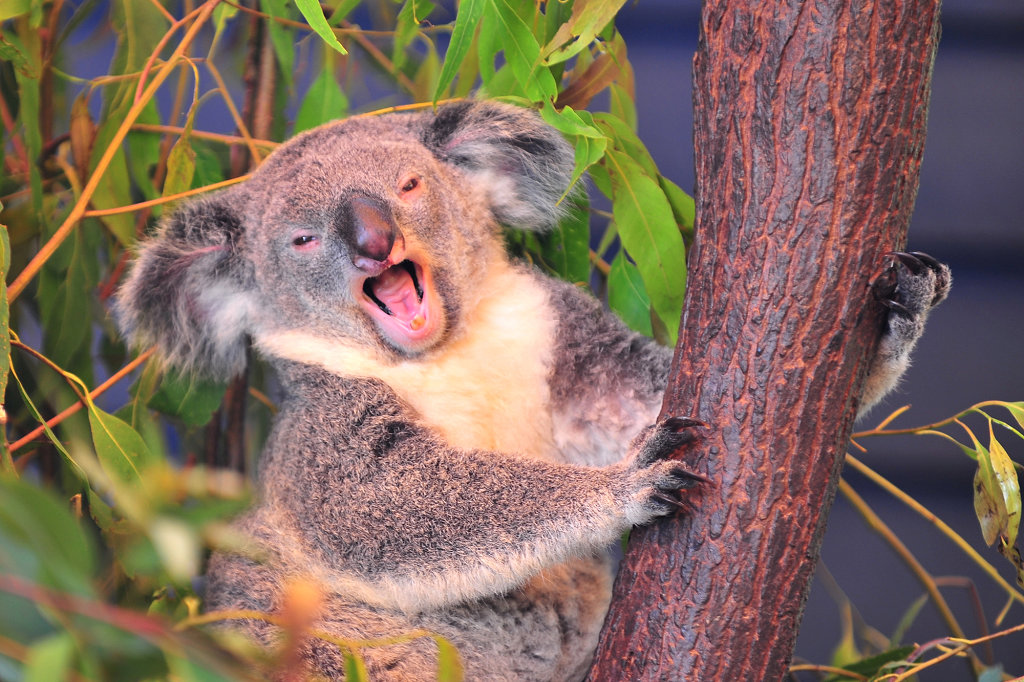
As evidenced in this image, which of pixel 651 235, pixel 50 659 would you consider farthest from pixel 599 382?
pixel 50 659

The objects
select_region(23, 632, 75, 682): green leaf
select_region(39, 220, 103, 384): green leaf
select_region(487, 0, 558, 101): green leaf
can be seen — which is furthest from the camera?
select_region(39, 220, 103, 384): green leaf

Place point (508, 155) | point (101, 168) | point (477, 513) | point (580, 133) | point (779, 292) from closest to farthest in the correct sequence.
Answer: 1. point (779, 292)
2. point (580, 133)
3. point (477, 513)
4. point (101, 168)
5. point (508, 155)

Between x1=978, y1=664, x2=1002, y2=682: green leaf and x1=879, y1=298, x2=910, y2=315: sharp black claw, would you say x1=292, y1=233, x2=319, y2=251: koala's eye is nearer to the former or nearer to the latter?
x1=879, y1=298, x2=910, y2=315: sharp black claw

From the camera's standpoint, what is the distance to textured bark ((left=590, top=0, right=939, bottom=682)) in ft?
3.85

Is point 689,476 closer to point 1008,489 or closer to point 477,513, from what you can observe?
point 477,513

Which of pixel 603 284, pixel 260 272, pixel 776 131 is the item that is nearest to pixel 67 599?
pixel 776 131

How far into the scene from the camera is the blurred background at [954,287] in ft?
9.10

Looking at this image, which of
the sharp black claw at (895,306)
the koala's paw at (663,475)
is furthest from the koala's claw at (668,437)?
the sharp black claw at (895,306)

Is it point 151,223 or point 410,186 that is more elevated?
point 410,186

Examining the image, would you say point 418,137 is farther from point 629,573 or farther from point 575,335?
point 629,573

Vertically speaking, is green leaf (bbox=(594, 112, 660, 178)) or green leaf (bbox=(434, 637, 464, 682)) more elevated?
green leaf (bbox=(594, 112, 660, 178))

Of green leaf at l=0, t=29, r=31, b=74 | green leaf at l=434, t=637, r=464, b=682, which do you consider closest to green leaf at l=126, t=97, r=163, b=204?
green leaf at l=0, t=29, r=31, b=74

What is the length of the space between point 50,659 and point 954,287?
287cm

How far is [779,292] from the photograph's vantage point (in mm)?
1202
